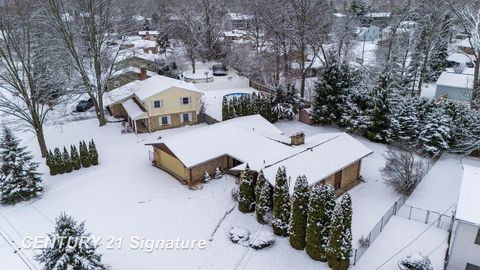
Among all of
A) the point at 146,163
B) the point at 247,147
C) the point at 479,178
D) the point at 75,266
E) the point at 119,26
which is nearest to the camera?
the point at 75,266

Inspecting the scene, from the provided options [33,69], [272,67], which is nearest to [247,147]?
[33,69]

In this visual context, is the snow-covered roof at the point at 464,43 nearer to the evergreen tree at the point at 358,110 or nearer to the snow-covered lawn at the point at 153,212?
the evergreen tree at the point at 358,110

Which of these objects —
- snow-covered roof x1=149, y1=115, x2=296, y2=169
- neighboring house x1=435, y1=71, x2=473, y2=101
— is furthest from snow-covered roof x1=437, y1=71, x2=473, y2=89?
snow-covered roof x1=149, y1=115, x2=296, y2=169

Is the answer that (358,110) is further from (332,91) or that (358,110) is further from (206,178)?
(206,178)

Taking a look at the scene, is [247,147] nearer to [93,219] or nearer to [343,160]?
[343,160]

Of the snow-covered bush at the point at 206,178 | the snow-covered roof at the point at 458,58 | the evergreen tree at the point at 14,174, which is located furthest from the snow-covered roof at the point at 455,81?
the evergreen tree at the point at 14,174

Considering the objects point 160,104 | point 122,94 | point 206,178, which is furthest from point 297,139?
point 122,94
